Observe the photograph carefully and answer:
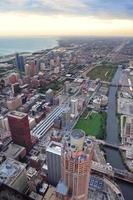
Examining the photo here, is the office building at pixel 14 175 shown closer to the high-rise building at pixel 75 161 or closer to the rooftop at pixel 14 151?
the rooftop at pixel 14 151

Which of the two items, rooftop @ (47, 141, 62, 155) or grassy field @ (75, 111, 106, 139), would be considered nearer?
rooftop @ (47, 141, 62, 155)

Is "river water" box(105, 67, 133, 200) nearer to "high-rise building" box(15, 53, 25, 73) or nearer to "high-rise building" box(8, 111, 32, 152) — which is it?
"high-rise building" box(8, 111, 32, 152)

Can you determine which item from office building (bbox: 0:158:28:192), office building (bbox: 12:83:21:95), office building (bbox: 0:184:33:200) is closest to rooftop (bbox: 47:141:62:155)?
office building (bbox: 0:158:28:192)

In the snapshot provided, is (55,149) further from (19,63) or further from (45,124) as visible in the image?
(19,63)

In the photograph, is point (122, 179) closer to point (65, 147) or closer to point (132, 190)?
point (132, 190)

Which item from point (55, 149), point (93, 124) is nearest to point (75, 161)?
point (55, 149)

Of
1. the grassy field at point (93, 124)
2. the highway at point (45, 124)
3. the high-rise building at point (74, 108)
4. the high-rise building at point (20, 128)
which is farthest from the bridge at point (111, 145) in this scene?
the high-rise building at point (20, 128)
